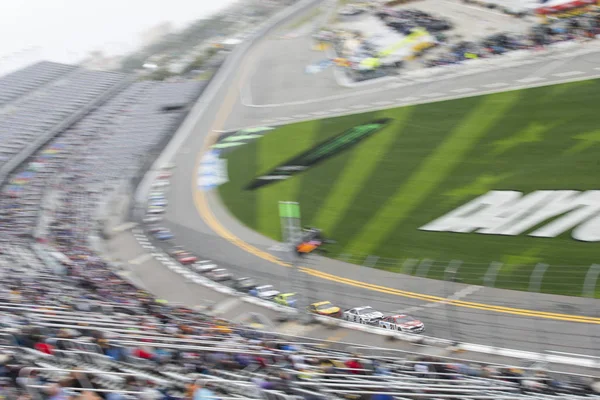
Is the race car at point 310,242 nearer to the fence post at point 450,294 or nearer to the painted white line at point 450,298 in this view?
the fence post at point 450,294

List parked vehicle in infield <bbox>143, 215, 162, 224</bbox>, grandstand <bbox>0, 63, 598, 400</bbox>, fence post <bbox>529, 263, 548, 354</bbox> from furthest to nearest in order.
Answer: parked vehicle in infield <bbox>143, 215, 162, 224</bbox> < fence post <bbox>529, 263, 548, 354</bbox> < grandstand <bbox>0, 63, 598, 400</bbox>

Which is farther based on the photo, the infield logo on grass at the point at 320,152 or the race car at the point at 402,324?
the infield logo on grass at the point at 320,152

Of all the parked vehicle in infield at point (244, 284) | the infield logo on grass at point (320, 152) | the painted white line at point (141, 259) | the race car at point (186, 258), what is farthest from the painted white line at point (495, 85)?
the painted white line at point (141, 259)

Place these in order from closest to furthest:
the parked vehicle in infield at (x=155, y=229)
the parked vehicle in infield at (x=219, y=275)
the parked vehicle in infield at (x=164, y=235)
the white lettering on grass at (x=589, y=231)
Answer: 1. the white lettering on grass at (x=589, y=231)
2. the parked vehicle in infield at (x=219, y=275)
3. the parked vehicle in infield at (x=164, y=235)
4. the parked vehicle in infield at (x=155, y=229)

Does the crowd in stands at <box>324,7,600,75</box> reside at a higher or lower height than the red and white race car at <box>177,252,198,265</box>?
higher

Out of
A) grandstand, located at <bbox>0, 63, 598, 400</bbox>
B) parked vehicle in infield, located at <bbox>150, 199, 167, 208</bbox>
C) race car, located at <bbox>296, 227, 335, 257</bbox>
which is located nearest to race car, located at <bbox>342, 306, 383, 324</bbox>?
grandstand, located at <bbox>0, 63, 598, 400</bbox>

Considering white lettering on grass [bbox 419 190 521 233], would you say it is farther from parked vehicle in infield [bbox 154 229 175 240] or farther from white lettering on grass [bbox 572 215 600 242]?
parked vehicle in infield [bbox 154 229 175 240]

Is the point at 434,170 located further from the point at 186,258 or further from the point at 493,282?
the point at 186,258
